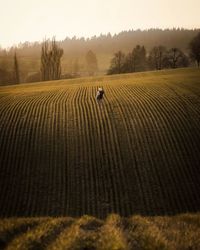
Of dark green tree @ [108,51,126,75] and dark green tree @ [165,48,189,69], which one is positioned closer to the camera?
dark green tree @ [165,48,189,69]

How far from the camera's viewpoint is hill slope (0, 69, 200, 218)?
25344 mm

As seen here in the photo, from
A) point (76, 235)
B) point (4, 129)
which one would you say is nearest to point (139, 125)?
point (4, 129)

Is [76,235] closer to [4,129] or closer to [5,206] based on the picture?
[5,206]

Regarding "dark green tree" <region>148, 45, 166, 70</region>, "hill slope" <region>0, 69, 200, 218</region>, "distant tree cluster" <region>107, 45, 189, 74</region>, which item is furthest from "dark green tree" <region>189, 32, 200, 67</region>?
"hill slope" <region>0, 69, 200, 218</region>

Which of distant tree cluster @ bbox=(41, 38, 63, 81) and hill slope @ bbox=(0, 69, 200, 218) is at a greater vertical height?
distant tree cluster @ bbox=(41, 38, 63, 81)

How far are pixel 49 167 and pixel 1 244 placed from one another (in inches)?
618

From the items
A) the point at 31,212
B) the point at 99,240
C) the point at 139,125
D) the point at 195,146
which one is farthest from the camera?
the point at 139,125

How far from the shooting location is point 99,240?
42.1 feet

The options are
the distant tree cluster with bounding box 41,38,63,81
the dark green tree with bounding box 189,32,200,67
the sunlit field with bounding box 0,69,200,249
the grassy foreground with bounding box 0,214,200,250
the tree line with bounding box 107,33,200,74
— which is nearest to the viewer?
the grassy foreground with bounding box 0,214,200,250

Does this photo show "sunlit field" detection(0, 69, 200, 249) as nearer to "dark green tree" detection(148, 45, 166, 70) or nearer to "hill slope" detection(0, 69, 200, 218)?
"hill slope" detection(0, 69, 200, 218)

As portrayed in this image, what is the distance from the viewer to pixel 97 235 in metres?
13.6

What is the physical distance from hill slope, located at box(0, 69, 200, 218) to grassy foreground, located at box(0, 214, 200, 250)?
28.5ft

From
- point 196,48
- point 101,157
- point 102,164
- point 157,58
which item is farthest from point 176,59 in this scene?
point 102,164

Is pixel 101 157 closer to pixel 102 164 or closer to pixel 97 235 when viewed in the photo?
pixel 102 164
